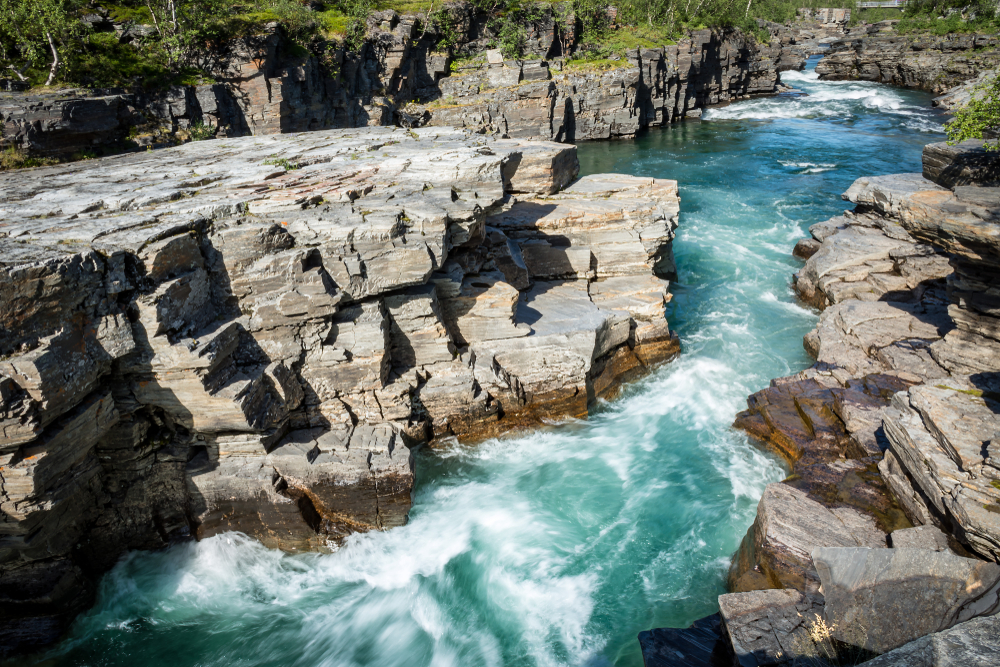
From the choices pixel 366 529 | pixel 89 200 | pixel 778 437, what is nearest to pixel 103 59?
pixel 89 200

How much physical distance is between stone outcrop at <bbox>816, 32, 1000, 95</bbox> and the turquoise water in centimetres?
5965

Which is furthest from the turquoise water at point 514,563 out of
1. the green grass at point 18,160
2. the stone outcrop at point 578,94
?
the stone outcrop at point 578,94

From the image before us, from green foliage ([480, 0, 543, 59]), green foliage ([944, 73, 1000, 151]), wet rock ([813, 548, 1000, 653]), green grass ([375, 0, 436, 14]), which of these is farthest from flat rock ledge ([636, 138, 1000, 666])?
green grass ([375, 0, 436, 14])

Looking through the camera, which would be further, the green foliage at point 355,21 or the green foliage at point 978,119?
the green foliage at point 355,21

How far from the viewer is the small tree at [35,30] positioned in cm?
2734

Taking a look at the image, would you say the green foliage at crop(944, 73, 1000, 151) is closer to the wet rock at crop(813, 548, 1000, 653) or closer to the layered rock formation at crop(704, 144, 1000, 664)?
the layered rock formation at crop(704, 144, 1000, 664)

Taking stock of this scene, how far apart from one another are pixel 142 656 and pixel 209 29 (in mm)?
36568

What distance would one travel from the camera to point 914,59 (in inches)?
2421

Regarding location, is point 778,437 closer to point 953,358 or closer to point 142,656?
point 953,358

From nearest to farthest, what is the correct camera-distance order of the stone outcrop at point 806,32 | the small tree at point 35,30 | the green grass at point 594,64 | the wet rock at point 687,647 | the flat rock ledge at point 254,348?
the wet rock at point 687,647
the flat rock ledge at point 254,348
the small tree at point 35,30
the green grass at point 594,64
the stone outcrop at point 806,32

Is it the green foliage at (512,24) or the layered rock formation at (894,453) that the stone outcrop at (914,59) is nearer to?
the green foliage at (512,24)

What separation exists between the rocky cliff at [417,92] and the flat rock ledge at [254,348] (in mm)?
7142

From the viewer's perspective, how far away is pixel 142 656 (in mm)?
10703

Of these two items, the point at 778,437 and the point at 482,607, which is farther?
the point at 778,437
